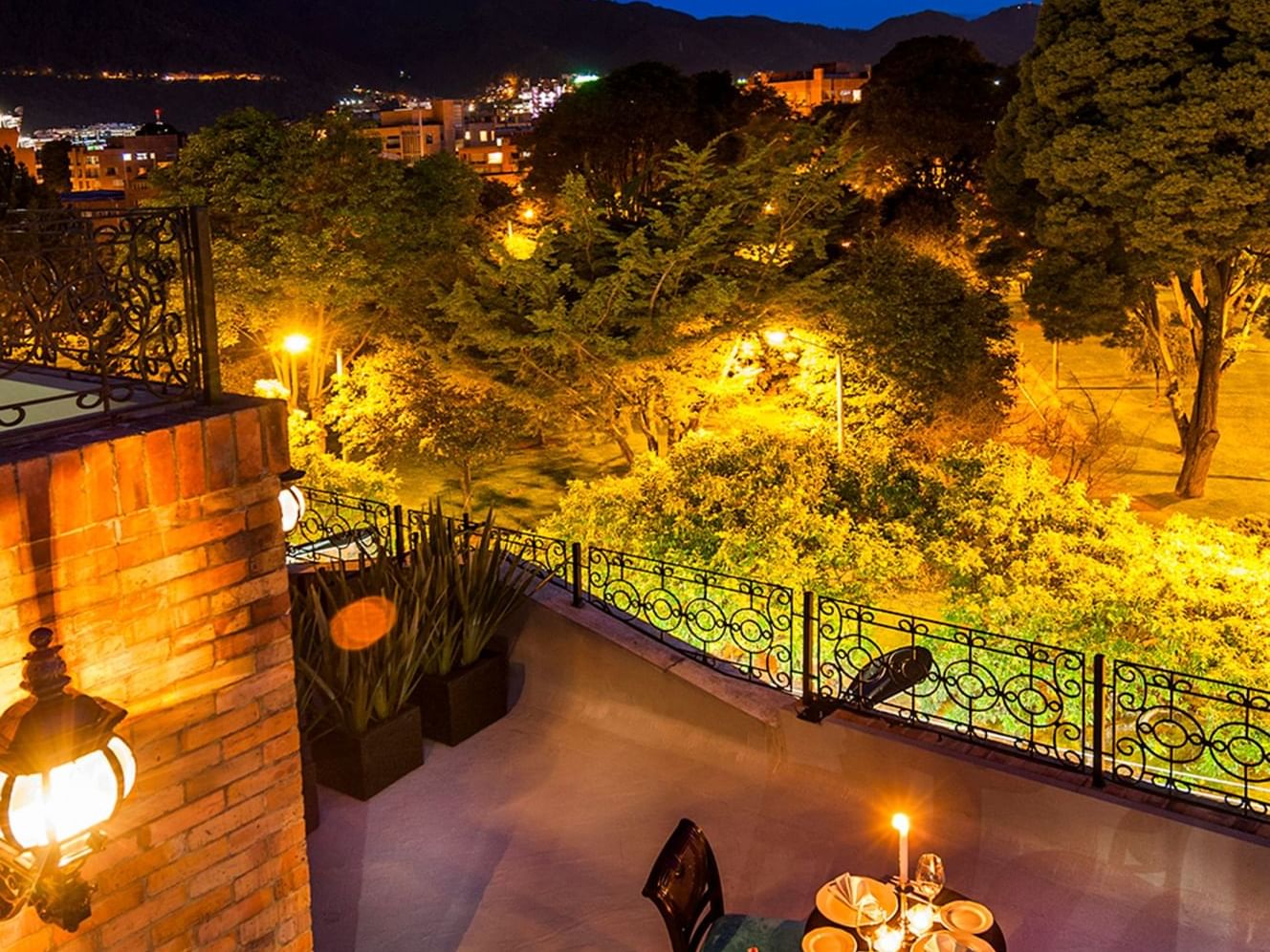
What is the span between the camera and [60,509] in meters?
2.94

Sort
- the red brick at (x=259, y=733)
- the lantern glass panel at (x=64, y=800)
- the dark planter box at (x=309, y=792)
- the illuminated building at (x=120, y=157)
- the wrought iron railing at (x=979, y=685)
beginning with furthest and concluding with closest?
the illuminated building at (x=120, y=157) → the dark planter box at (x=309, y=792) → the wrought iron railing at (x=979, y=685) → the red brick at (x=259, y=733) → the lantern glass panel at (x=64, y=800)

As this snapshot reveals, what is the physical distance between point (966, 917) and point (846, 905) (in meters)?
0.42

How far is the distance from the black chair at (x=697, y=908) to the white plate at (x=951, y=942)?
1.76ft

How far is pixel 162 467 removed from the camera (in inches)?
125

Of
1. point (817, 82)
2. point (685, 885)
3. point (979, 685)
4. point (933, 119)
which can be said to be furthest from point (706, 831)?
point (817, 82)

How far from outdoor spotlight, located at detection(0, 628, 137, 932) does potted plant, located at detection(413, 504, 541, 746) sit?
13.8 feet

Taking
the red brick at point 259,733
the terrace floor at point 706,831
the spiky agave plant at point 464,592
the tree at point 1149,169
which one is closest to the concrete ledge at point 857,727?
the terrace floor at point 706,831

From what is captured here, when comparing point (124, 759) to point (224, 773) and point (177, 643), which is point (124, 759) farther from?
point (224, 773)

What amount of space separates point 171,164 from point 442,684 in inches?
625

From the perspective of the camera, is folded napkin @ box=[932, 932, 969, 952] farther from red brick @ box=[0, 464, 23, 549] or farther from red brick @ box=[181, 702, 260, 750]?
red brick @ box=[0, 464, 23, 549]

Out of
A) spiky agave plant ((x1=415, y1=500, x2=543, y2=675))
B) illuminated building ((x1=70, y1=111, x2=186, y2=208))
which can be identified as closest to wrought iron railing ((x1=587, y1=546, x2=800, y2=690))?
spiky agave plant ((x1=415, y1=500, x2=543, y2=675))

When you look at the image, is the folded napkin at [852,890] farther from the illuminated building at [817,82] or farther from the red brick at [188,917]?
the illuminated building at [817,82]

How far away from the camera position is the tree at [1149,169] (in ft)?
56.6

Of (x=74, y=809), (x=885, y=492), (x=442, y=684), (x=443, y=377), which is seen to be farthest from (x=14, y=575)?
(x=443, y=377)
